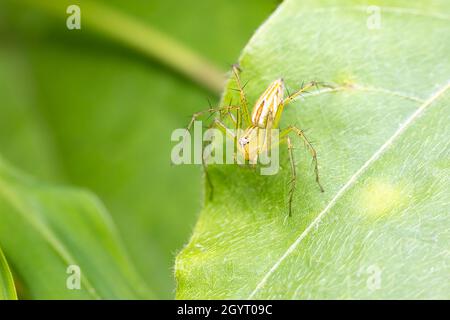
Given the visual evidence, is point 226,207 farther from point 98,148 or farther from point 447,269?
point 98,148

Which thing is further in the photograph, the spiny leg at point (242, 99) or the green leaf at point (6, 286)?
the spiny leg at point (242, 99)

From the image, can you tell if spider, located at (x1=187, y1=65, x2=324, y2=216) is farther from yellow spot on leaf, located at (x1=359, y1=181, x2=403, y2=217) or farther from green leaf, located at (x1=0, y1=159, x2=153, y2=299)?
green leaf, located at (x1=0, y1=159, x2=153, y2=299)

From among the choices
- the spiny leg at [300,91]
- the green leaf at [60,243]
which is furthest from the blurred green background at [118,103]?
the spiny leg at [300,91]

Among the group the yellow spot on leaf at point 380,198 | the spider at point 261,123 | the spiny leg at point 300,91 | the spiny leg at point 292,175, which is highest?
the spiny leg at point 300,91

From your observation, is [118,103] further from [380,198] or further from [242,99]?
[380,198]

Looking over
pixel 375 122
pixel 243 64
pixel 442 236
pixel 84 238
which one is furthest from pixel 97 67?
pixel 442 236

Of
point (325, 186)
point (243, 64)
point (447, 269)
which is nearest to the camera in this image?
point (447, 269)

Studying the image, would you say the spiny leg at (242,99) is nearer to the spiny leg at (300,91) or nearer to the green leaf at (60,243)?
the spiny leg at (300,91)
